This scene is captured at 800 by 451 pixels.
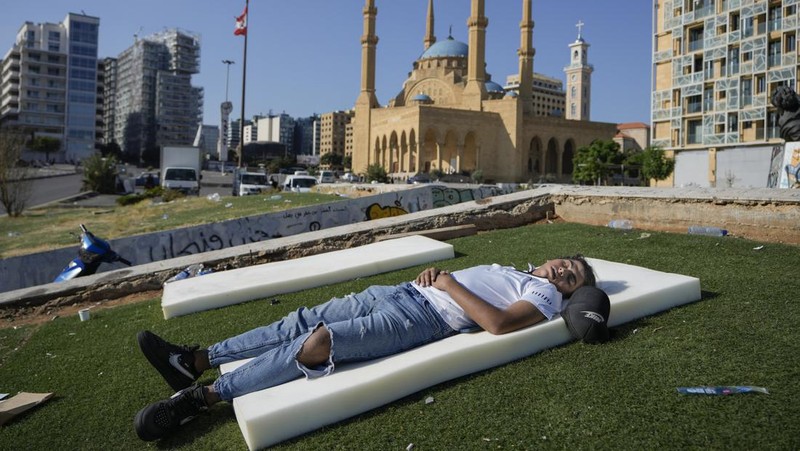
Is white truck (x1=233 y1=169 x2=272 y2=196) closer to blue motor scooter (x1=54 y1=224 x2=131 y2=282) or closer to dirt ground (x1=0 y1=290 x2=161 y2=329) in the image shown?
blue motor scooter (x1=54 y1=224 x2=131 y2=282)

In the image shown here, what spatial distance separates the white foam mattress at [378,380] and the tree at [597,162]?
45.3m

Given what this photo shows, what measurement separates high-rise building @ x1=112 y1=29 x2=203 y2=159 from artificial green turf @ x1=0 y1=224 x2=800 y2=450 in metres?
111

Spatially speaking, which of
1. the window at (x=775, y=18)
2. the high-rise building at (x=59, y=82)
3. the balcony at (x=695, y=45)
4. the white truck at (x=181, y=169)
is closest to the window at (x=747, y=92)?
the window at (x=775, y=18)

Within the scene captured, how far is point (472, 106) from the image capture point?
59.0 metres

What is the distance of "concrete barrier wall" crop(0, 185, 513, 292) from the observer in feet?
31.0

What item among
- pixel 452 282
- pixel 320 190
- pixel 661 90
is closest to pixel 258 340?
pixel 452 282

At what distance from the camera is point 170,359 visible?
126 inches

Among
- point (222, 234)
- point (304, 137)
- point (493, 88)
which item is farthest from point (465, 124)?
point (304, 137)

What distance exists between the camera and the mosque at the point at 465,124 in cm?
5425

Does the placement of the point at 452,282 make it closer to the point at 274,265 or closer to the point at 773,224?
the point at 274,265

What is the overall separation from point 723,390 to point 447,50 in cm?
6919

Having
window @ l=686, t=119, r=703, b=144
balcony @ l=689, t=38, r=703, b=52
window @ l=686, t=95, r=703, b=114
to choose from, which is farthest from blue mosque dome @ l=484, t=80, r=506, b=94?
window @ l=686, t=119, r=703, b=144

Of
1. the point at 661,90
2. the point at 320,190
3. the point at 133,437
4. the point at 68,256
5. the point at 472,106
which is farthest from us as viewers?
the point at 472,106

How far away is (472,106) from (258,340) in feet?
191
